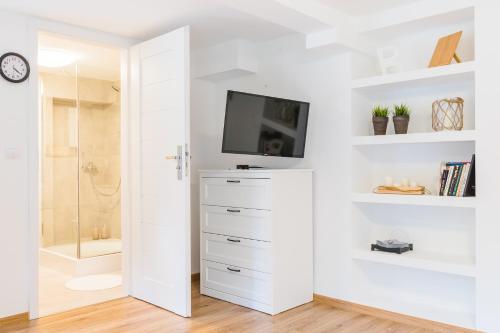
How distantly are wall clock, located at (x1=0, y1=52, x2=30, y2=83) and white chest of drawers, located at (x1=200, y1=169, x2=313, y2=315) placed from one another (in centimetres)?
156

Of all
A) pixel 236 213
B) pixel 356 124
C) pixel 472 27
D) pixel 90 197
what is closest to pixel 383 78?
pixel 356 124

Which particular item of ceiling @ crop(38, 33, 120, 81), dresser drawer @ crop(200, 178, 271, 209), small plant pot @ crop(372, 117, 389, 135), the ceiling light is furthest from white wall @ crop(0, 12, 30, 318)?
small plant pot @ crop(372, 117, 389, 135)

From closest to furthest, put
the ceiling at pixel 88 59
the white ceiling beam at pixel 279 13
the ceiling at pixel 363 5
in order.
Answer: the white ceiling beam at pixel 279 13 < the ceiling at pixel 363 5 < the ceiling at pixel 88 59

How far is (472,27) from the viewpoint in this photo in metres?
2.96

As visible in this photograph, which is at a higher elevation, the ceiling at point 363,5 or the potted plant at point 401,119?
the ceiling at point 363,5

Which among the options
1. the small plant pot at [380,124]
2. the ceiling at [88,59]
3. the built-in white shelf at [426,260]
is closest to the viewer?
the built-in white shelf at [426,260]

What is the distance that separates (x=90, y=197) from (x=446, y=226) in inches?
148

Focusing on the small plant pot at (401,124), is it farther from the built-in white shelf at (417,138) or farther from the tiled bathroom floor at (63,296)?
the tiled bathroom floor at (63,296)

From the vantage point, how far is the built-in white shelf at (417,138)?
2.77m

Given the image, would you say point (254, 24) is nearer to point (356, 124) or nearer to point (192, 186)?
point (356, 124)

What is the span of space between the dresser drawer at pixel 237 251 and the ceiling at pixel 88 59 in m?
1.91

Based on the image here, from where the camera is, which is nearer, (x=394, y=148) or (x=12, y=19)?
(x=12, y=19)

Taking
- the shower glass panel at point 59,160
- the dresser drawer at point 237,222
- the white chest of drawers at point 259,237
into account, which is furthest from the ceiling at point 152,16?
the shower glass panel at point 59,160

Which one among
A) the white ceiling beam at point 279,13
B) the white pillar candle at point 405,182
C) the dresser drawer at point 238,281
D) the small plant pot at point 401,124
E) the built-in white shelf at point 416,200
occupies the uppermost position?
the white ceiling beam at point 279,13
